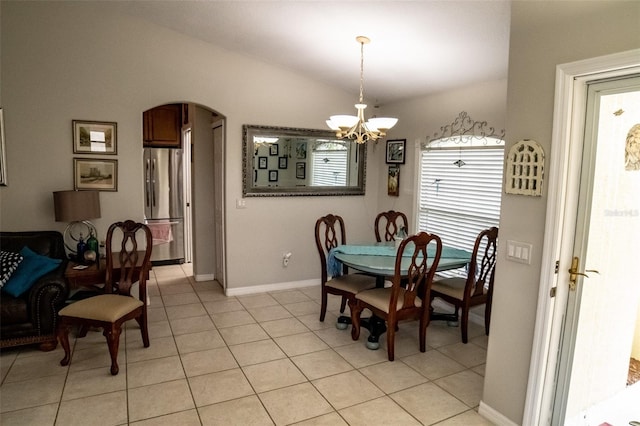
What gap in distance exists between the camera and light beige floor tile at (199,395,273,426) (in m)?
2.38

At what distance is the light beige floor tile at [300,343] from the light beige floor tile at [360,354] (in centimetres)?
18

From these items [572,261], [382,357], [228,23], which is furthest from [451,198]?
[228,23]

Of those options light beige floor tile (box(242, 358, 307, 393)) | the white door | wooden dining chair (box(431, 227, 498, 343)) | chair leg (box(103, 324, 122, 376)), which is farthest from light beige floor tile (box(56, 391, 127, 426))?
wooden dining chair (box(431, 227, 498, 343))

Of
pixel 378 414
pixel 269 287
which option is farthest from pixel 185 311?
pixel 378 414

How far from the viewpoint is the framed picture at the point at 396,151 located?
490cm

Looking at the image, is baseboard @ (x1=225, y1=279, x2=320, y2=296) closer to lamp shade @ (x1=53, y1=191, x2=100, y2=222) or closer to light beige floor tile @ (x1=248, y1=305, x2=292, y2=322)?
light beige floor tile @ (x1=248, y1=305, x2=292, y2=322)

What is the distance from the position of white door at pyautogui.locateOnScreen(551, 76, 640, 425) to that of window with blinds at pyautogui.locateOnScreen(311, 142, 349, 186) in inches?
131

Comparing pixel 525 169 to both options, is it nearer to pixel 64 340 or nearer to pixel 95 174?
pixel 64 340

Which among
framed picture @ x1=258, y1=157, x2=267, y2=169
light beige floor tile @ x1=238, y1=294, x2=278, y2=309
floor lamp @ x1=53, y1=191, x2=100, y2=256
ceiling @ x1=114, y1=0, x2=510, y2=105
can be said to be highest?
ceiling @ x1=114, y1=0, x2=510, y2=105

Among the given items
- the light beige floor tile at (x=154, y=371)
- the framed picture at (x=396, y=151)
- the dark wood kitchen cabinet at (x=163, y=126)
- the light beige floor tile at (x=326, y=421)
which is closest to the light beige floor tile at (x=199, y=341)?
the light beige floor tile at (x=154, y=371)

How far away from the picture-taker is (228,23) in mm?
3635

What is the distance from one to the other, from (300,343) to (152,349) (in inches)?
48.9

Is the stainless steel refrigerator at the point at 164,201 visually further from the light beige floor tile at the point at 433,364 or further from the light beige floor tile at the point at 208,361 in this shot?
the light beige floor tile at the point at 433,364

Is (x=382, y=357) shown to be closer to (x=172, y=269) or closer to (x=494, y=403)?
(x=494, y=403)
